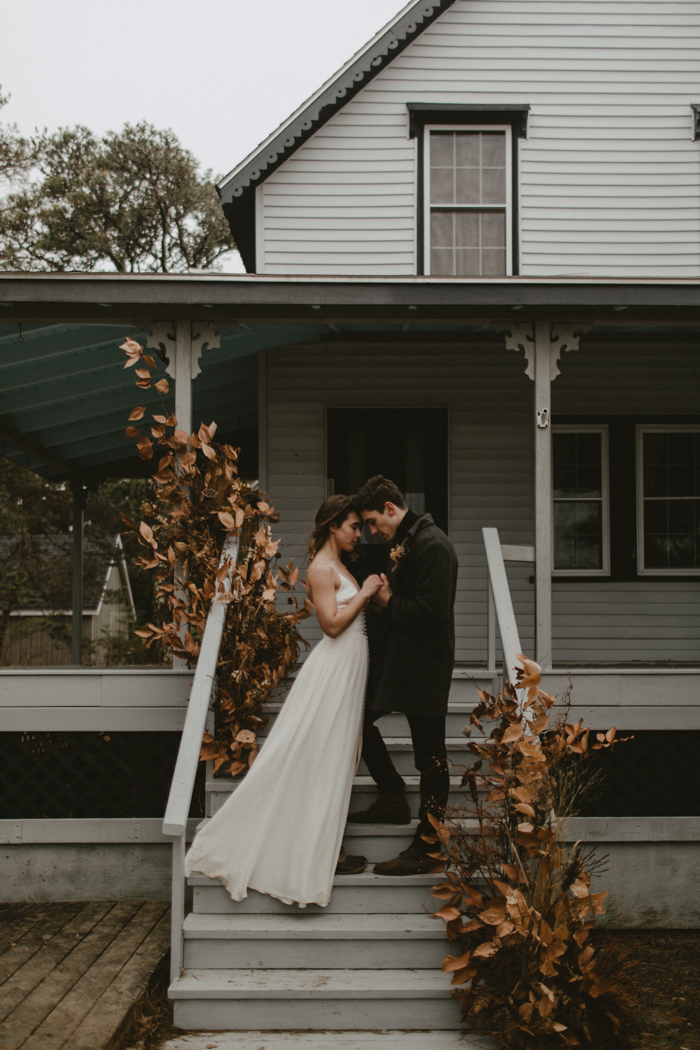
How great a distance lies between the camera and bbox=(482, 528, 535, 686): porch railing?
472cm

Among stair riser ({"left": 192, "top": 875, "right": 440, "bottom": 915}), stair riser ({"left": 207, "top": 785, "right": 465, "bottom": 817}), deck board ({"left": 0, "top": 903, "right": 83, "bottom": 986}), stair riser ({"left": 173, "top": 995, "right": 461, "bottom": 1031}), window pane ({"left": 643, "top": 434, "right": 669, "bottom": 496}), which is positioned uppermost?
window pane ({"left": 643, "top": 434, "right": 669, "bottom": 496})

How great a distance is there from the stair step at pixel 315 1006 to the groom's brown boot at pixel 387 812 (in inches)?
33.6

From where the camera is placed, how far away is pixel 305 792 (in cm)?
430

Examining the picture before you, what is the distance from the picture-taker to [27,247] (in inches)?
1081

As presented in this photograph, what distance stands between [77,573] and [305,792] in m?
8.08

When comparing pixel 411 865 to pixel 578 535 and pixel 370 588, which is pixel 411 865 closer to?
pixel 370 588

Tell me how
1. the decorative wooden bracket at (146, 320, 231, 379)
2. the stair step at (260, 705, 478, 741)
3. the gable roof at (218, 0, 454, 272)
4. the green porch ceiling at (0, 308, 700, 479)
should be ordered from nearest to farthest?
the stair step at (260, 705, 478, 741) < the decorative wooden bracket at (146, 320, 231, 379) < the green porch ceiling at (0, 308, 700, 479) < the gable roof at (218, 0, 454, 272)

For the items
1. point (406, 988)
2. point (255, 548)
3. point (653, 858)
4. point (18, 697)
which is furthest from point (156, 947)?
point (653, 858)

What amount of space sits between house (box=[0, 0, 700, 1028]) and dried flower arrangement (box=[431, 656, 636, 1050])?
3.87ft

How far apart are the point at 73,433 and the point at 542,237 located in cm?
559

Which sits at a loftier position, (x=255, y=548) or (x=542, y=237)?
(x=542, y=237)

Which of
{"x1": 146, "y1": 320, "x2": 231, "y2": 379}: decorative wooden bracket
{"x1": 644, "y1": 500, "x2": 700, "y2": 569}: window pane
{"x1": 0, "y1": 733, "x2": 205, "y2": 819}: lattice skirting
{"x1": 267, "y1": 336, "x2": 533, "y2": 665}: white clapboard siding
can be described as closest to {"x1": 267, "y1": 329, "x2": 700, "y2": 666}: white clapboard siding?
{"x1": 267, "y1": 336, "x2": 533, "y2": 665}: white clapboard siding

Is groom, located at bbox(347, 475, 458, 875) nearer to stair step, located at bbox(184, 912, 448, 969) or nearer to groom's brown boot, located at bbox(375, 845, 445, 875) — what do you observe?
groom's brown boot, located at bbox(375, 845, 445, 875)

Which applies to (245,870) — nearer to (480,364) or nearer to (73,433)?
(480,364)
